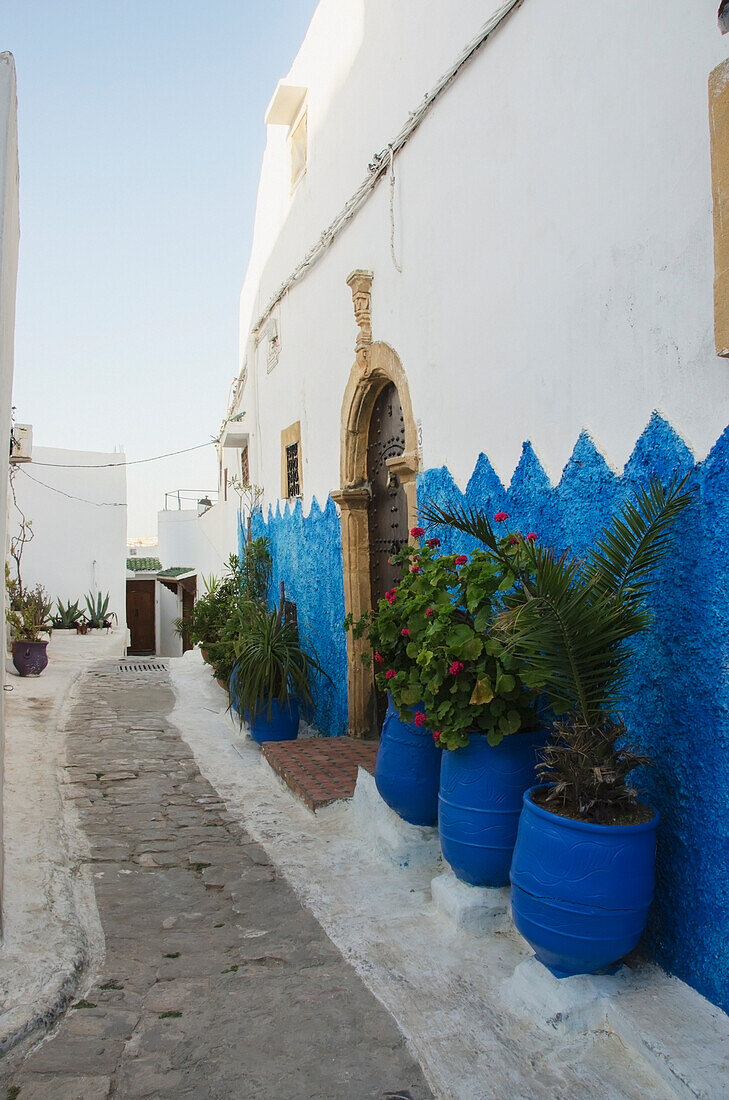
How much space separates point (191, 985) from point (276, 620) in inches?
150

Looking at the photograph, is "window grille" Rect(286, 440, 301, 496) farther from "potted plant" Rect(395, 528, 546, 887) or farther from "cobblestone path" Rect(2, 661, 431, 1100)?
"potted plant" Rect(395, 528, 546, 887)

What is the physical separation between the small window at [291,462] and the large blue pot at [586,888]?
17.5 ft

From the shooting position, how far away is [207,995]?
2.66 meters

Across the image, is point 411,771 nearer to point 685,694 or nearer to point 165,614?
point 685,694

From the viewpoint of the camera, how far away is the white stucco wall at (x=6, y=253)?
300 centimetres

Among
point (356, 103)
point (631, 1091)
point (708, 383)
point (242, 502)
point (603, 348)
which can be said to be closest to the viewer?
point (631, 1091)

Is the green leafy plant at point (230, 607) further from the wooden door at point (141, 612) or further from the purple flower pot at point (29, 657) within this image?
the wooden door at point (141, 612)

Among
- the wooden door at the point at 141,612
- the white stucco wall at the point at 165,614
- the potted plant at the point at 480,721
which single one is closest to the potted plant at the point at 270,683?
the potted plant at the point at 480,721

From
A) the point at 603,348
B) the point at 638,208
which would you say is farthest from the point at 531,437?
the point at 638,208

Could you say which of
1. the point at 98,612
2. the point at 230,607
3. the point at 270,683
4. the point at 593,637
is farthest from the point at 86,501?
the point at 593,637

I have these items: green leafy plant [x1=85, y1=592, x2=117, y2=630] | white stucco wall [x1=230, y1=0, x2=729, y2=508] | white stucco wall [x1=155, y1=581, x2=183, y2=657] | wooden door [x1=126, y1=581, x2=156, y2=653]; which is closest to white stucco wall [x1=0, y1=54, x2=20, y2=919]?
white stucco wall [x1=230, y1=0, x2=729, y2=508]

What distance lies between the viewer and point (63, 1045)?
7.79ft

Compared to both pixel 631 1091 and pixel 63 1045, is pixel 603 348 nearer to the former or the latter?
pixel 631 1091

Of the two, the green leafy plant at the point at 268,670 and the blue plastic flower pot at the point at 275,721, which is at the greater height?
the green leafy plant at the point at 268,670
